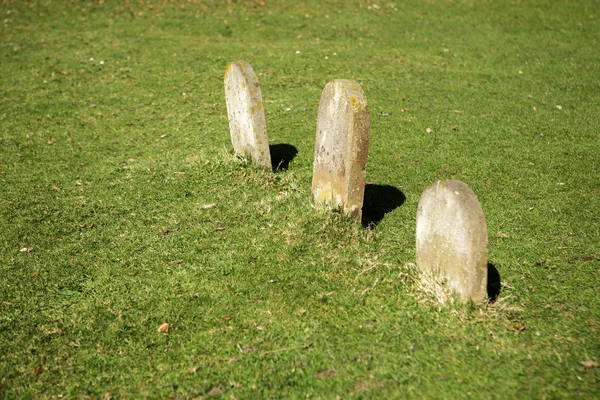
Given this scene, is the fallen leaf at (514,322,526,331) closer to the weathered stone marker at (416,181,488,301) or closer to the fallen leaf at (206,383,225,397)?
the weathered stone marker at (416,181,488,301)

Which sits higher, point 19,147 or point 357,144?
point 357,144

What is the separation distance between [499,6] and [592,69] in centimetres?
520

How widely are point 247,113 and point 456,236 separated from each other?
3751mm

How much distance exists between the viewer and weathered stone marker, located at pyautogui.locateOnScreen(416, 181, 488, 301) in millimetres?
4363

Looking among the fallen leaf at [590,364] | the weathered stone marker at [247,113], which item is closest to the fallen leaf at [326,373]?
the fallen leaf at [590,364]

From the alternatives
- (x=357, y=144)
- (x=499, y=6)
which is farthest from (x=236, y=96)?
(x=499, y=6)

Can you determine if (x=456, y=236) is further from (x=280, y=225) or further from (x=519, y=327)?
(x=280, y=225)

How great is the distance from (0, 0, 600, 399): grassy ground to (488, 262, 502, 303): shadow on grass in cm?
17

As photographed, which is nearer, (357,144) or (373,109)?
(357,144)

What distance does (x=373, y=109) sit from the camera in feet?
33.7

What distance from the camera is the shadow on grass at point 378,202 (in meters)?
6.63

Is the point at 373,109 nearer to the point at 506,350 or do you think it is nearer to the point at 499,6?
the point at 506,350

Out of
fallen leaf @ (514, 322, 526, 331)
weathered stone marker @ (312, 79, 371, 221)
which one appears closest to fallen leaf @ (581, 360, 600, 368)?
fallen leaf @ (514, 322, 526, 331)

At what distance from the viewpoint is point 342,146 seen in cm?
582
